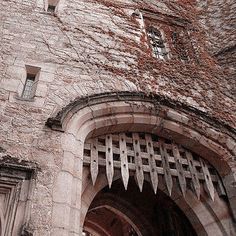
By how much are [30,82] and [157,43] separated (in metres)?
3.33

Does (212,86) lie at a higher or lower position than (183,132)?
higher

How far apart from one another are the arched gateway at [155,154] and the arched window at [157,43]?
2.04 meters

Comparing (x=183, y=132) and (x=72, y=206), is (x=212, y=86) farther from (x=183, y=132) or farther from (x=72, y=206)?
(x=72, y=206)

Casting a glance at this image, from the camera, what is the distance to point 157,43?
736 centimetres

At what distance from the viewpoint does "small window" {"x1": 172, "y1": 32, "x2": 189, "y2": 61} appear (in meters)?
7.05

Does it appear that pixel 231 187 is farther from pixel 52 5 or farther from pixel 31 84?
pixel 52 5

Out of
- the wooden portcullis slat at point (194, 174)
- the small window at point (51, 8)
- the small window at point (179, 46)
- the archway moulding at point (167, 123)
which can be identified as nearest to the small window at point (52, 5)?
the small window at point (51, 8)

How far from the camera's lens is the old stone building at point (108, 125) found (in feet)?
12.0

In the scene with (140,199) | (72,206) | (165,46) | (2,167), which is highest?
(165,46)

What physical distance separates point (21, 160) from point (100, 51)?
2.76 metres

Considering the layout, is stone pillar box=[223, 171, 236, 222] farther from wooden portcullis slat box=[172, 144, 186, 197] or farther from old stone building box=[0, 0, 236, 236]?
wooden portcullis slat box=[172, 144, 186, 197]

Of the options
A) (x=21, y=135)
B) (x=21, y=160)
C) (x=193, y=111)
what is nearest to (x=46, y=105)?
(x=21, y=135)

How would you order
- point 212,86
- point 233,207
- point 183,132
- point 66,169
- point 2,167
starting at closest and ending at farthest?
1. point 2,167
2. point 66,169
3. point 233,207
4. point 183,132
5. point 212,86

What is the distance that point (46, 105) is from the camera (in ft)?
14.5
